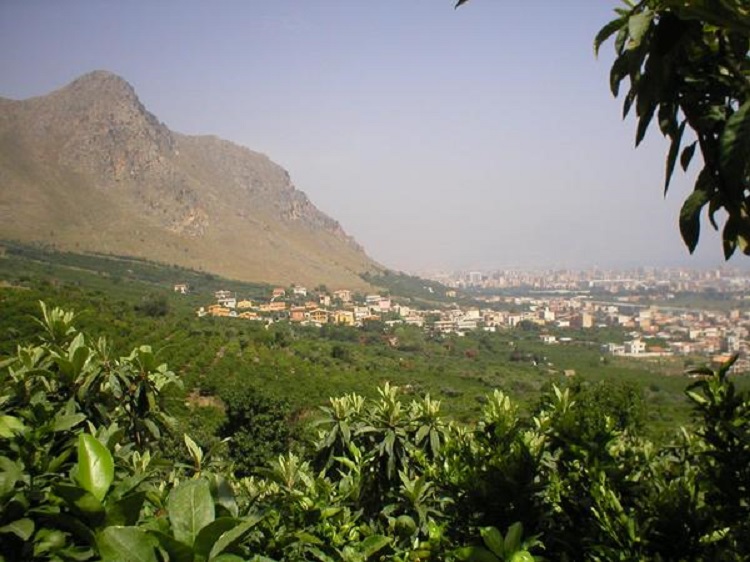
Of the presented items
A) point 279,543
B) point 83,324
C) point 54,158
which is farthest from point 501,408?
point 54,158

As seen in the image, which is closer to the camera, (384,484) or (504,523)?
(504,523)

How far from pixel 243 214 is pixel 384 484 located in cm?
18552

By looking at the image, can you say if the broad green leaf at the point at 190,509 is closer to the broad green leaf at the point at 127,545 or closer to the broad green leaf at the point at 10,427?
the broad green leaf at the point at 127,545

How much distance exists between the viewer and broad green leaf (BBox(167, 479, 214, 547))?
110 cm

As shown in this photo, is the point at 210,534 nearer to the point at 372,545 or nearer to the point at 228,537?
the point at 228,537

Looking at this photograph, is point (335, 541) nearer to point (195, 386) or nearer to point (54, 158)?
point (195, 386)

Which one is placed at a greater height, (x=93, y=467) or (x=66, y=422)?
(x=93, y=467)

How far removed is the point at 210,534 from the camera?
108 centimetres

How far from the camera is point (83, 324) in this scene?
39719 millimetres

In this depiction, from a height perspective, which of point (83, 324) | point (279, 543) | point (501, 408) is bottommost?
point (83, 324)

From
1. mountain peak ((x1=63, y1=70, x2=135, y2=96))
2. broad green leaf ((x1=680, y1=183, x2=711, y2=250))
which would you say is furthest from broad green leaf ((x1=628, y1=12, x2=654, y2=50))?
mountain peak ((x1=63, y1=70, x2=135, y2=96))

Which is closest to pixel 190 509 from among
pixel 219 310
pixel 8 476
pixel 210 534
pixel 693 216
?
pixel 210 534

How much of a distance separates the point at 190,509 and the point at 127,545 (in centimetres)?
14

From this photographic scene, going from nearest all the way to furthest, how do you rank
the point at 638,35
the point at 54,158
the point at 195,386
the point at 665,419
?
the point at 638,35, the point at 195,386, the point at 665,419, the point at 54,158
